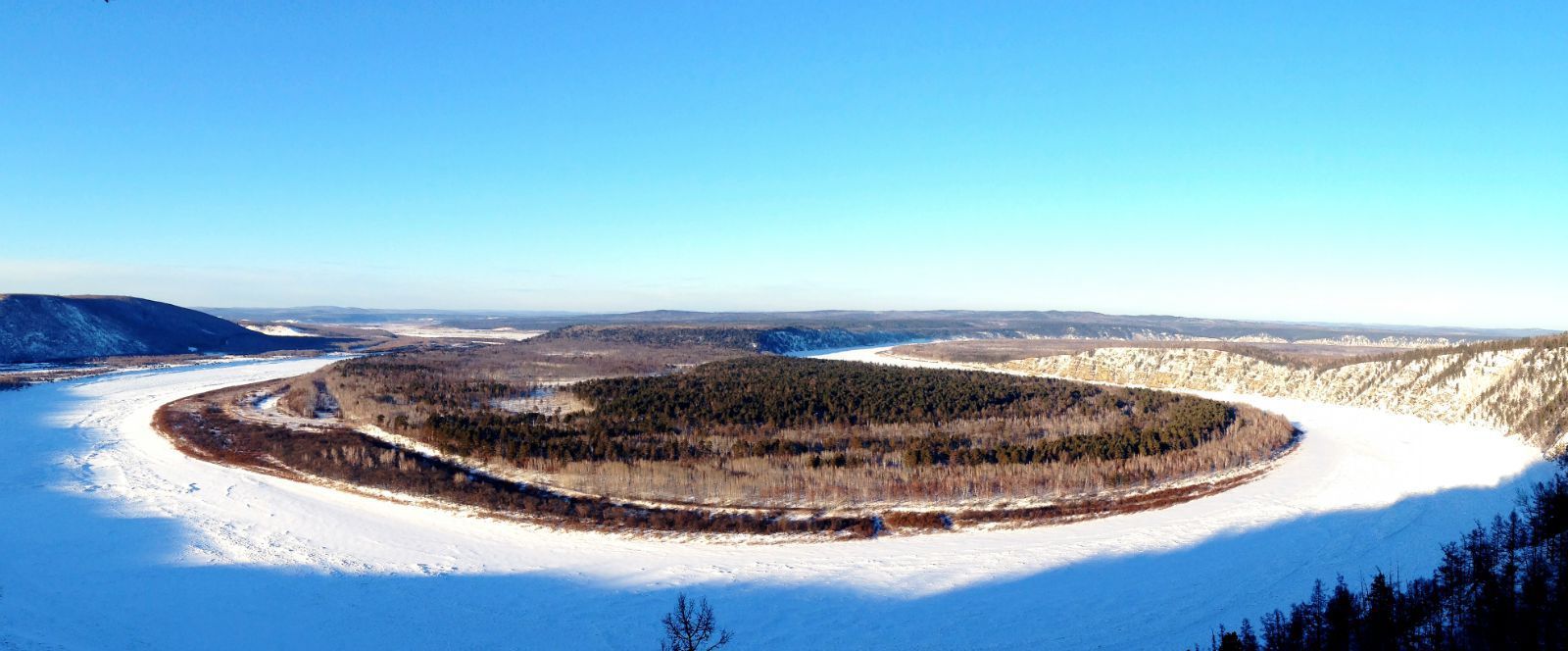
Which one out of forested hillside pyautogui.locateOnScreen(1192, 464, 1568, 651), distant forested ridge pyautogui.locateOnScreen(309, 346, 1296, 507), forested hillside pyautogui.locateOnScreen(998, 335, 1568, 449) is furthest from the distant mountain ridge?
forested hillside pyautogui.locateOnScreen(1192, 464, 1568, 651)

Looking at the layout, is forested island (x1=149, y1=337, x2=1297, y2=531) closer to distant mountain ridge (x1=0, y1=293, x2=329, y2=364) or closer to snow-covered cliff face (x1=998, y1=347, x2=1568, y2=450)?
snow-covered cliff face (x1=998, y1=347, x2=1568, y2=450)

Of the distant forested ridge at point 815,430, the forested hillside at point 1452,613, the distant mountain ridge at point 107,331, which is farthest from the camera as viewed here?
the distant mountain ridge at point 107,331

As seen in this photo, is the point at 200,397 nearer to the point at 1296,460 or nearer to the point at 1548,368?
the point at 1296,460

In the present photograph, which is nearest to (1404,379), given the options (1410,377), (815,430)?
(1410,377)

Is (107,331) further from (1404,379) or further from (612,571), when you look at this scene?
(1404,379)

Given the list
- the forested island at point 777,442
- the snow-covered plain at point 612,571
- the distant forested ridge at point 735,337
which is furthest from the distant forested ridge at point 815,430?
the distant forested ridge at point 735,337

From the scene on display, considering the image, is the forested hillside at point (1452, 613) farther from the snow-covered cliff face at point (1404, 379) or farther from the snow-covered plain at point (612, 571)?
the snow-covered cliff face at point (1404, 379)
